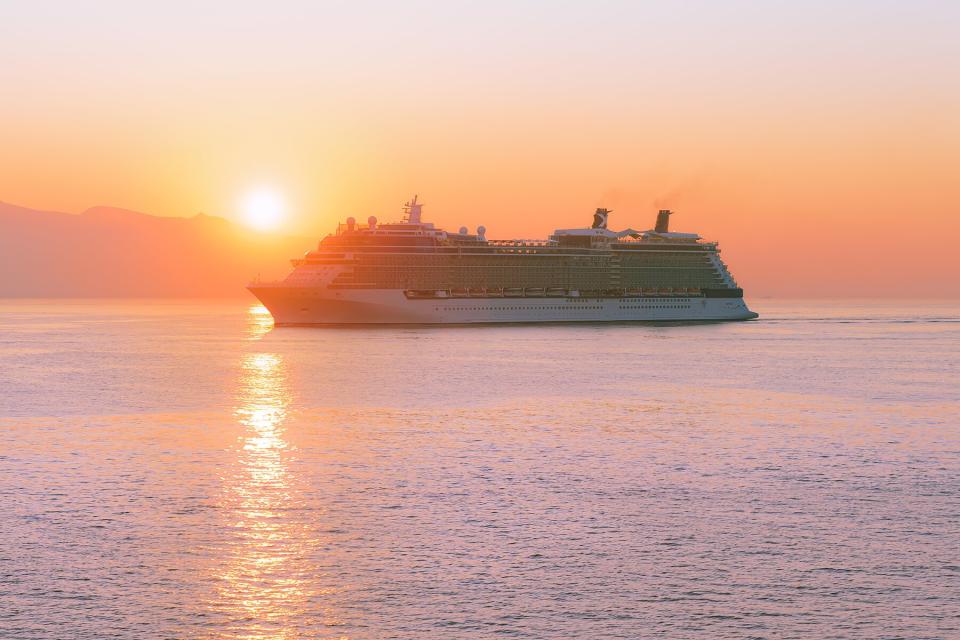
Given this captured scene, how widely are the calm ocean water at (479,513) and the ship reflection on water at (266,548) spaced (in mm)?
74

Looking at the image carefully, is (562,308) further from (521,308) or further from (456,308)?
(456,308)

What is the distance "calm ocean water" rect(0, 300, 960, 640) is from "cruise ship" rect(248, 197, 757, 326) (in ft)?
207

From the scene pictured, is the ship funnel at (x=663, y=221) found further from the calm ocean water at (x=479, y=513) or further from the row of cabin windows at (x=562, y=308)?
the calm ocean water at (x=479, y=513)

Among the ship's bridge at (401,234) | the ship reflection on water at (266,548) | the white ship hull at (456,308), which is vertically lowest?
the ship reflection on water at (266,548)

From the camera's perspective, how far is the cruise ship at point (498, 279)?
119938 mm

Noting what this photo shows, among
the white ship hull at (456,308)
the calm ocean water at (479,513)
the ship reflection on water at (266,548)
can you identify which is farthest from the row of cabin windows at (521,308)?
the ship reflection on water at (266,548)

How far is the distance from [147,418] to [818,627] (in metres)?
33.9

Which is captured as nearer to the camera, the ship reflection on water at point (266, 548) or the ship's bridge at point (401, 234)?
the ship reflection on water at point (266, 548)

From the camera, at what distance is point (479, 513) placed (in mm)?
24453

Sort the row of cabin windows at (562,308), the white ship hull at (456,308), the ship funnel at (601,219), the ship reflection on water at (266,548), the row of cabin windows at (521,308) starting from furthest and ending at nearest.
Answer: the ship funnel at (601,219)
the row of cabin windows at (562,308)
the row of cabin windows at (521,308)
the white ship hull at (456,308)
the ship reflection on water at (266,548)

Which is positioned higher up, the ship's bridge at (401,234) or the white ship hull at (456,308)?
the ship's bridge at (401,234)

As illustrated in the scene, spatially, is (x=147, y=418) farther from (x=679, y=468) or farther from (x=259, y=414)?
(x=679, y=468)

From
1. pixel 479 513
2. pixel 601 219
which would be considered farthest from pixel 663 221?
pixel 479 513

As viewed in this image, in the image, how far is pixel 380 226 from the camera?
415 ft
